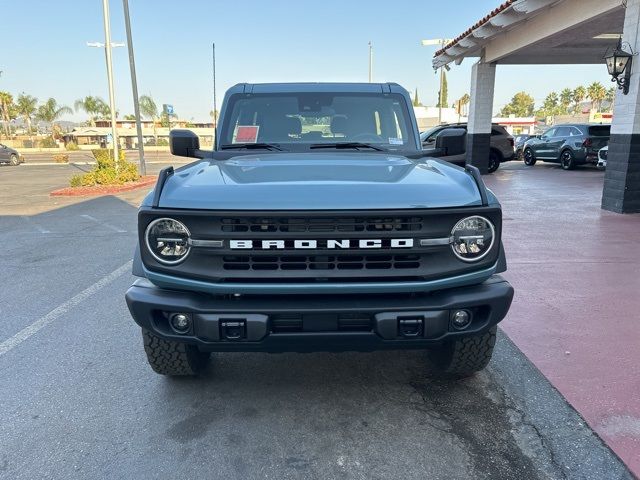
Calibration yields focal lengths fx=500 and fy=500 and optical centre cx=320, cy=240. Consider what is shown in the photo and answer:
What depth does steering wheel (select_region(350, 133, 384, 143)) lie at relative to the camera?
12.3 feet

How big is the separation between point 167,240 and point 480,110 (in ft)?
50.1

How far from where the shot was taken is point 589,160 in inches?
679

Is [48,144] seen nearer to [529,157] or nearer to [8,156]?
[8,156]

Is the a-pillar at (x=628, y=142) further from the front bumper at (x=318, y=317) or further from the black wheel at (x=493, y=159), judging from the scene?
the black wheel at (x=493, y=159)

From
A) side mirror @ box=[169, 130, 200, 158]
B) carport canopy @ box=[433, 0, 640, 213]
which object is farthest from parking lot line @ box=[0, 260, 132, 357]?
carport canopy @ box=[433, 0, 640, 213]

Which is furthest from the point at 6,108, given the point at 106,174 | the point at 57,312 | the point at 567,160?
the point at 57,312

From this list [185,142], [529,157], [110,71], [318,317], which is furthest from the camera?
[529,157]

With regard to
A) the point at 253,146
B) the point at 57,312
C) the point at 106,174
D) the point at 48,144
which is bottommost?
the point at 48,144

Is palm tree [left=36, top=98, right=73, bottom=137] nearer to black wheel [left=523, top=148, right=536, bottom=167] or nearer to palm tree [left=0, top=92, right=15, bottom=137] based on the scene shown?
palm tree [left=0, top=92, right=15, bottom=137]

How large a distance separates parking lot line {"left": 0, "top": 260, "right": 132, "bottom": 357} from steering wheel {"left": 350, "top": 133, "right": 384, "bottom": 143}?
3.01 metres

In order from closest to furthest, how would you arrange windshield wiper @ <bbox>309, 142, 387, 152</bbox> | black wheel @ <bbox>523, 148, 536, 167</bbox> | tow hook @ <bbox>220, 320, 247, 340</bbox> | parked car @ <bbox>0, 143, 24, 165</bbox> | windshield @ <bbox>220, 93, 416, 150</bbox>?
tow hook @ <bbox>220, 320, 247, 340</bbox> < windshield wiper @ <bbox>309, 142, 387, 152</bbox> < windshield @ <bbox>220, 93, 416, 150</bbox> < black wheel @ <bbox>523, 148, 536, 167</bbox> < parked car @ <bbox>0, 143, 24, 165</bbox>

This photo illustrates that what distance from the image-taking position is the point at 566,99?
10419 cm

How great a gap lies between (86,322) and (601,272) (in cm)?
510

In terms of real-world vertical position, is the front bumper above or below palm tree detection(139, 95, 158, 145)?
below
